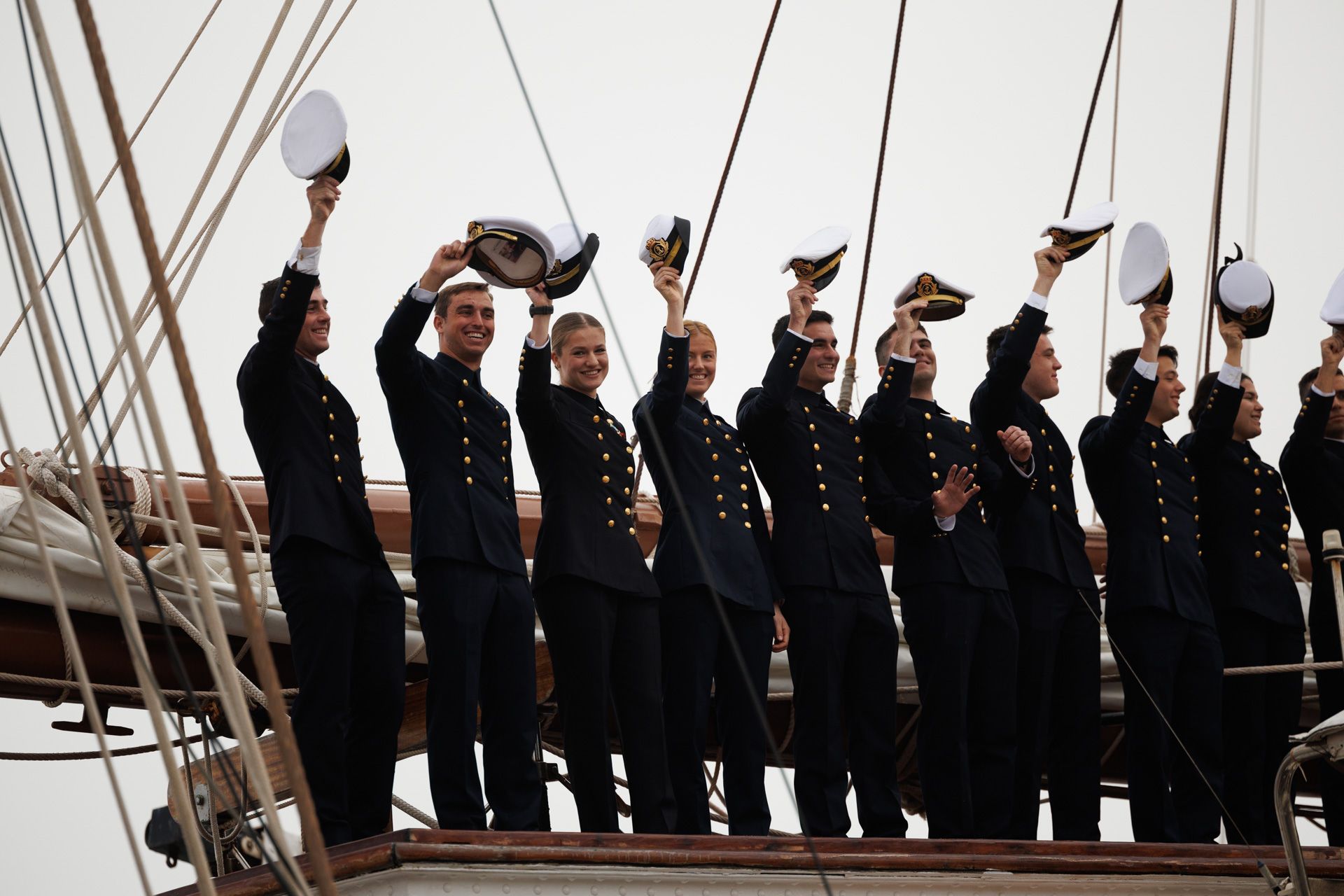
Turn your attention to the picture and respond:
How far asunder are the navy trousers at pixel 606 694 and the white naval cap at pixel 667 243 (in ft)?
2.96

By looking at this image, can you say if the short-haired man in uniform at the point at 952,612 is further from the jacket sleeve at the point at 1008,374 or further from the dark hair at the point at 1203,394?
the dark hair at the point at 1203,394

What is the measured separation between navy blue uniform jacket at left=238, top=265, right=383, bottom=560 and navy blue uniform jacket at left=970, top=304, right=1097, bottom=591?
1945mm

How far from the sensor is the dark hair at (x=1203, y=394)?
5695mm

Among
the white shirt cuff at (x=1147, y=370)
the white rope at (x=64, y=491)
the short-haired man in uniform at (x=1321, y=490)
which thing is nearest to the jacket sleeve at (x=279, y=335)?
the white rope at (x=64, y=491)

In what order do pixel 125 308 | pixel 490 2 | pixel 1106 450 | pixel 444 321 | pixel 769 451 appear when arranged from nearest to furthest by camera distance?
pixel 125 308, pixel 490 2, pixel 444 321, pixel 769 451, pixel 1106 450

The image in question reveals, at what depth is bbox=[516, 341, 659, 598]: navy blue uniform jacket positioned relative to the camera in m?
4.28

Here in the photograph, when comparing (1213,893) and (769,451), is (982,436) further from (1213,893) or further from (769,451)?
(1213,893)

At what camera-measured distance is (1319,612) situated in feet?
18.1

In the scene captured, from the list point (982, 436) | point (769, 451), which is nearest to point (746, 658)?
point (769, 451)

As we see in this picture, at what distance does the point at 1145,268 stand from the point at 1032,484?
0.80 m

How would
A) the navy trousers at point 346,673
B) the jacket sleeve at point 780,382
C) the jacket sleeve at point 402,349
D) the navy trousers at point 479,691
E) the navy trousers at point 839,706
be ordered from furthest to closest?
1. the jacket sleeve at point 780,382
2. the navy trousers at point 839,706
3. the jacket sleeve at point 402,349
4. the navy trousers at point 479,691
5. the navy trousers at point 346,673

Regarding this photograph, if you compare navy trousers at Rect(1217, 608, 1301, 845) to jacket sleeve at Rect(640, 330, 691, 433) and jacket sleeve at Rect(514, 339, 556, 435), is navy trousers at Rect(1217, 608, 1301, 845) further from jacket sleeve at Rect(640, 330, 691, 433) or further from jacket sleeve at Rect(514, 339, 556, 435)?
jacket sleeve at Rect(514, 339, 556, 435)

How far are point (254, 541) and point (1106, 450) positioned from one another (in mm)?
2577

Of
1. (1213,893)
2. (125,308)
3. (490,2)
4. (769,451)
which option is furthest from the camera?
(769,451)
